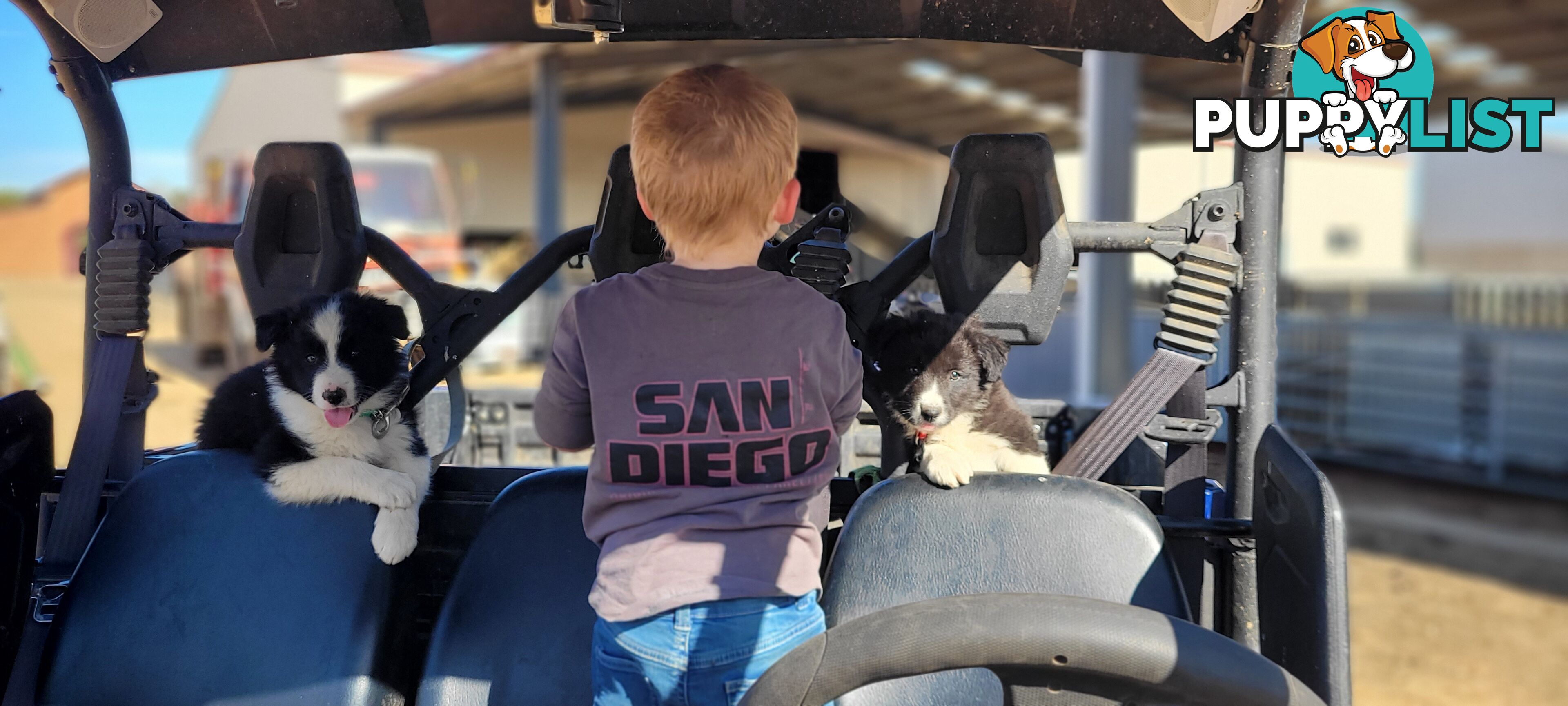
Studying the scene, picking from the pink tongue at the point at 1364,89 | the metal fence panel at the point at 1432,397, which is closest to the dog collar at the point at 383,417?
the pink tongue at the point at 1364,89

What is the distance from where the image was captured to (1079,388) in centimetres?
900

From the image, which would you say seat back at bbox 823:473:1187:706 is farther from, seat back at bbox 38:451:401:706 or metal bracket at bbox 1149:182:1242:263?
seat back at bbox 38:451:401:706

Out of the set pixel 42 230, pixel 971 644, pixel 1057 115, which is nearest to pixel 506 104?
pixel 1057 115

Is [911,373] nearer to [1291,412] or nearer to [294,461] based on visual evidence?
[294,461]

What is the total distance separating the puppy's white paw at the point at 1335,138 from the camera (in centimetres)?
315

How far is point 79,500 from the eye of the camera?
232 centimetres

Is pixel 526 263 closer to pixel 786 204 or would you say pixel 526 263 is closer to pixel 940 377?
pixel 940 377

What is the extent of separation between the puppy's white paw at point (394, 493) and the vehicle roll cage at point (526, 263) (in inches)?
14.1

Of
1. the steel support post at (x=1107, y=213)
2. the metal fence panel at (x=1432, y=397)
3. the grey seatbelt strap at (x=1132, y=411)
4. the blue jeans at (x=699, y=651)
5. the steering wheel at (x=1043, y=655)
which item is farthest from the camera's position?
the metal fence panel at (x=1432, y=397)

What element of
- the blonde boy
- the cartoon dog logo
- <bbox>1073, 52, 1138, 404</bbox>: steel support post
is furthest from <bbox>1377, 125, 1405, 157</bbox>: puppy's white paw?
<bbox>1073, 52, 1138, 404</bbox>: steel support post

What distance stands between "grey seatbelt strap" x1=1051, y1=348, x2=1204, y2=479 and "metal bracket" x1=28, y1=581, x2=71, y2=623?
214 cm

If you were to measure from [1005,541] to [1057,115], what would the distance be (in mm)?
18950

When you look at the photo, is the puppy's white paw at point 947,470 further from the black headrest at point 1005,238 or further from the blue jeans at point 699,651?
the blue jeans at point 699,651

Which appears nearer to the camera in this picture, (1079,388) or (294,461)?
(294,461)
